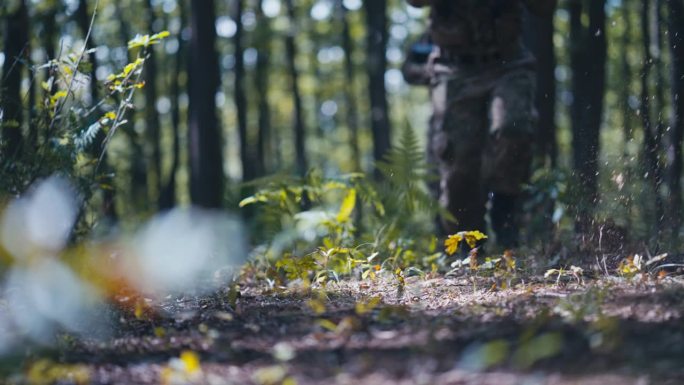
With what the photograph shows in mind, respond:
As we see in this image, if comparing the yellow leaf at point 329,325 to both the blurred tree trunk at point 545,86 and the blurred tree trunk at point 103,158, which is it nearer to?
the blurred tree trunk at point 103,158

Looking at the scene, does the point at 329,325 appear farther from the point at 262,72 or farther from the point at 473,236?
the point at 262,72

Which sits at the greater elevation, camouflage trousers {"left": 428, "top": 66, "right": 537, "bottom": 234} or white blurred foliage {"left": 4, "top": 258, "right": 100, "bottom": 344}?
camouflage trousers {"left": 428, "top": 66, "right": 537, "bottom": 234}

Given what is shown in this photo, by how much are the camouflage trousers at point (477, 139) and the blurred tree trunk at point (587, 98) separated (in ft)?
1.90

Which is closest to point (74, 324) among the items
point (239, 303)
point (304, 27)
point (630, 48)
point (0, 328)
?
point (0, 328)

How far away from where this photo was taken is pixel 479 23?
Result: 8227 mm

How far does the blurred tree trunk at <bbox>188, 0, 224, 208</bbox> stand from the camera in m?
11.9

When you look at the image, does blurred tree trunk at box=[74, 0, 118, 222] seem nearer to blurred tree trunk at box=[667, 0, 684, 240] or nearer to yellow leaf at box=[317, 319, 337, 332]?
yellow leaf at box=[317, 319, 337, 332]

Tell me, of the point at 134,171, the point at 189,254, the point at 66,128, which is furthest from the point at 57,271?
the point at 134,171

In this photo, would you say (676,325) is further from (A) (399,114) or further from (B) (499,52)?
(A) (399,114)

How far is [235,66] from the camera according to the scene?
65.8 feet

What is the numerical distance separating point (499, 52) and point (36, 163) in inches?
175

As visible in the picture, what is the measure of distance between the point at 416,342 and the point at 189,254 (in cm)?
518

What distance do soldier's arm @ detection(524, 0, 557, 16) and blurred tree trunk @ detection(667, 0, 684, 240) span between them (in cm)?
124

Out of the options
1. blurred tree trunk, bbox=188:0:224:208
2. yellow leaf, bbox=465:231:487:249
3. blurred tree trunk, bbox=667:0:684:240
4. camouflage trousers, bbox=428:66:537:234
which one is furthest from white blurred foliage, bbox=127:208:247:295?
blurred tree trunk, bbox=667:0:684:240
